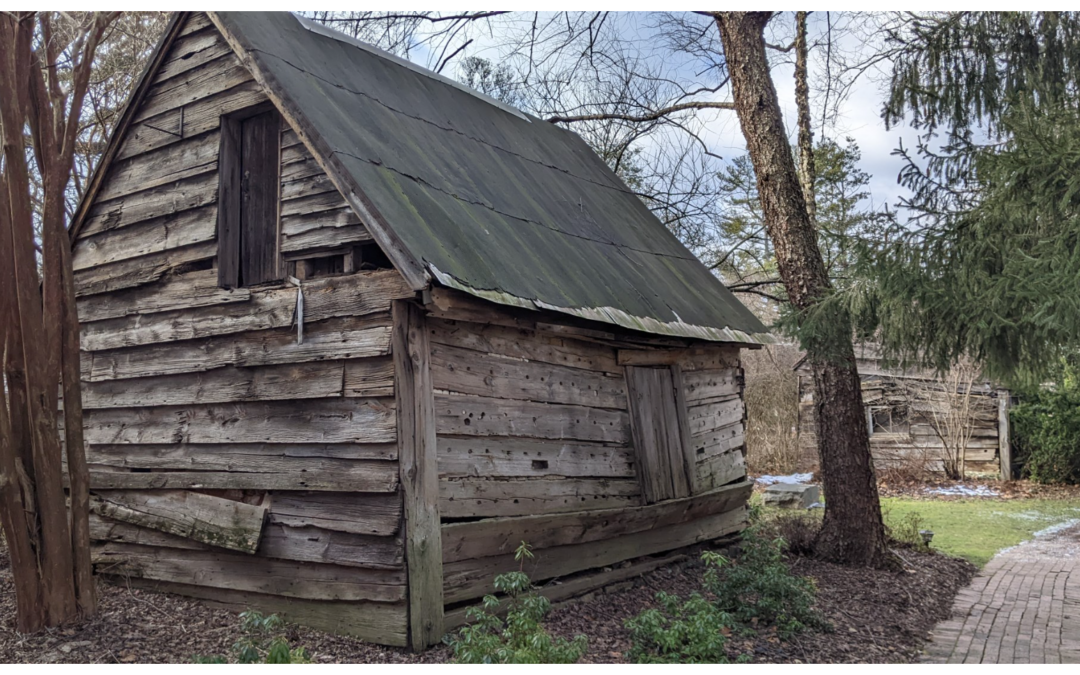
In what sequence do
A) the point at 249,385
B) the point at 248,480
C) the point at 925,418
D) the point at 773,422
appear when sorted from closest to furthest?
the point at 248,480, the point at 249,385, the point at 925,418, the point at 773,422

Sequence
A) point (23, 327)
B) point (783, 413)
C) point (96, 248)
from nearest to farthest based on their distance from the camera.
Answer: point (23, 327) → point (96, 248) → point (783, 413)

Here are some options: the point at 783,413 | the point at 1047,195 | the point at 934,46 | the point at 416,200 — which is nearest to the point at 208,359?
the point at 416,200

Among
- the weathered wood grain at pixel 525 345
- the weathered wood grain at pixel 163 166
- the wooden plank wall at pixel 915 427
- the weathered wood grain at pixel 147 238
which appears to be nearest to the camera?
the weathered wood grain at pixel 525 345

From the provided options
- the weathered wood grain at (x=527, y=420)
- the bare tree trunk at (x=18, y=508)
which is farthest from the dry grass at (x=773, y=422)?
the bare tree trunk at (x=18, y=508)

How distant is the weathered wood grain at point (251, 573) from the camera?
242 inches

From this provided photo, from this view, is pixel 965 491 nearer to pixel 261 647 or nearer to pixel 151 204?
pixel 261 647

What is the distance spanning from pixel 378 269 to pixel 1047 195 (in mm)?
4733

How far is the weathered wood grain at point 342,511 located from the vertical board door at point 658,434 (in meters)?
3.23

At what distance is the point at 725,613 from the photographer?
23.2ft

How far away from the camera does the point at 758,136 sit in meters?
10.4

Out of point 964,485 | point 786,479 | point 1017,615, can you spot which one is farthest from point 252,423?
point 964,485

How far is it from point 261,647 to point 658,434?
4567 mm

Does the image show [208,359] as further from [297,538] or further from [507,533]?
[507,533]

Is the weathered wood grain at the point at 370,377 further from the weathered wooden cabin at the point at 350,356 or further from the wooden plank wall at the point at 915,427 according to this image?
the wooden plank wall at the point at 915,427
